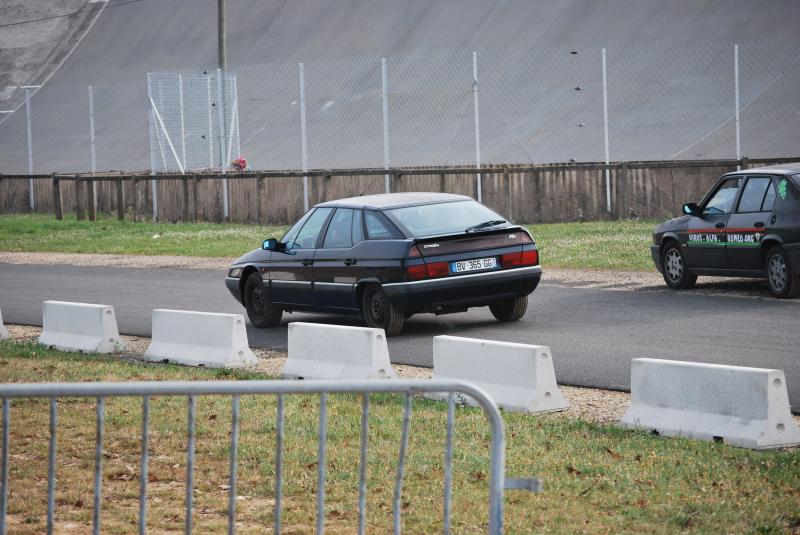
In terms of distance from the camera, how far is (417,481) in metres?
7.52

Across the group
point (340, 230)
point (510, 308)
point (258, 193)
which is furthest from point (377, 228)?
point (258, 193)

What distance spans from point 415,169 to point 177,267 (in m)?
7.39

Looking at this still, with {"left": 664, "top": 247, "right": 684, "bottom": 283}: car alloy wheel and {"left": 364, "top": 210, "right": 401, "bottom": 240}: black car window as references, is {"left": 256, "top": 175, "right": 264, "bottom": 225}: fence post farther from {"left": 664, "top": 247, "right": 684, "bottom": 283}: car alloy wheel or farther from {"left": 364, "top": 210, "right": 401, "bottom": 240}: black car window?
{"left": 364, "top": 210, "right": 401, "bottom": 240}: black car window

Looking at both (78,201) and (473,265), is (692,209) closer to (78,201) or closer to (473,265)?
(473,265)

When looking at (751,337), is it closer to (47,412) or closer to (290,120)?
(47,412)

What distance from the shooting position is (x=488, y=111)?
44062 millimetres

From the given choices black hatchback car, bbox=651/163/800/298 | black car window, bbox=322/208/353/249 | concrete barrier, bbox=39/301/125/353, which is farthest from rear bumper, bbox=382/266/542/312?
black hatchback car, bbox=651/163/800/298

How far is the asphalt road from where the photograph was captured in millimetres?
11836

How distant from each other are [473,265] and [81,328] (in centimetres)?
421

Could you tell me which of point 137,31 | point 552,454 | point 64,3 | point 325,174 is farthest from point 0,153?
point 552,454

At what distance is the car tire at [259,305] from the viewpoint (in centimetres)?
1577

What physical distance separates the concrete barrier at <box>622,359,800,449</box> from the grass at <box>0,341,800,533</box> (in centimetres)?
19

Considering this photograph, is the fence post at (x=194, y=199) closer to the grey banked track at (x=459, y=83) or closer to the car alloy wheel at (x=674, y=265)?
the grey banked track at (x=459, y=83)

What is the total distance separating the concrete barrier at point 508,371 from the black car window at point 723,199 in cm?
747
